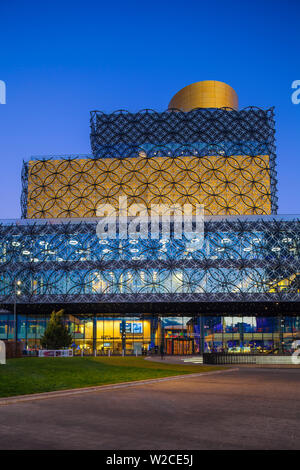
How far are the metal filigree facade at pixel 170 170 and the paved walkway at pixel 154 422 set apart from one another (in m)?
65.7

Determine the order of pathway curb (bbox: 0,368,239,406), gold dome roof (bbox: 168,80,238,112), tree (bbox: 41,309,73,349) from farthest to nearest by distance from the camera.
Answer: gold dome roof (bbox: 168,80,238,112) < tree (bbox: 41,309,73,349) < pathway curb (bbox: 0,368,239,406)

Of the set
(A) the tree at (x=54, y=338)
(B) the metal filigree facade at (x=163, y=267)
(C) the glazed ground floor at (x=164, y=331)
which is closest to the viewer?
(A) the tree at (x=54, y=338)

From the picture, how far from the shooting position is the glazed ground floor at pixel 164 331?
72312 mm

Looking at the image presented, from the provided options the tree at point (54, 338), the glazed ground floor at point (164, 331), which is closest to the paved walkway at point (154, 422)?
the tree at point (54, 338)

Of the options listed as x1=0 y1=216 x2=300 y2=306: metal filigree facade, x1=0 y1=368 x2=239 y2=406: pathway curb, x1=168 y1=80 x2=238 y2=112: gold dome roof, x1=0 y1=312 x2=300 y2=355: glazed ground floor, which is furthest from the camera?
x1=168 y1=80 x2=238 y2=112: gold dome roof

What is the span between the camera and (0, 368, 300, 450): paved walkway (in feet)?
28.0

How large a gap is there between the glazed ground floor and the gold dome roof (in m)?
43.9

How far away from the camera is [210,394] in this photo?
1736 centimetres

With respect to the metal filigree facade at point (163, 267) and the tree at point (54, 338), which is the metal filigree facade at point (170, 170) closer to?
the metal filigree facade at point (163, 267)

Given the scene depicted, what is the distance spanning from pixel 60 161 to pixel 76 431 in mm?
77807

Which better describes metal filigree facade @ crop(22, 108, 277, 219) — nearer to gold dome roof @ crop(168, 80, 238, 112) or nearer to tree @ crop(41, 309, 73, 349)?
gold dome roof @ crop(168, 80, 238, 112)

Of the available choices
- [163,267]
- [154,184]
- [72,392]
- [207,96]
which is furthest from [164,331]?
[72,392]

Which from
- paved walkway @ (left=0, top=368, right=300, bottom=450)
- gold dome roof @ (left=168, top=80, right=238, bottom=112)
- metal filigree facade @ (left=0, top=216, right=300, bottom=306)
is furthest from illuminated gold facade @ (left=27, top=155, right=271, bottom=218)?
paved walkway @ (left=0, top=368, right=300, bottom=450)
